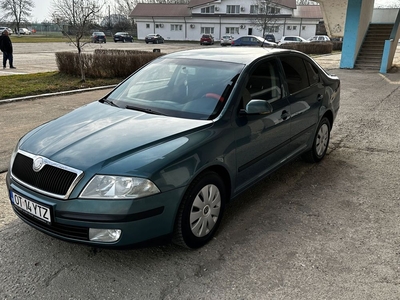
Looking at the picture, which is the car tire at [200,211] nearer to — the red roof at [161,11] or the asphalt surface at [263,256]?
the asphalt surface at [263,256]

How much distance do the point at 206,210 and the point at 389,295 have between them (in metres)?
1.49

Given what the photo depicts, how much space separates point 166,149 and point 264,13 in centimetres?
5667

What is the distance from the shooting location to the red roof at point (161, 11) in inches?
2434

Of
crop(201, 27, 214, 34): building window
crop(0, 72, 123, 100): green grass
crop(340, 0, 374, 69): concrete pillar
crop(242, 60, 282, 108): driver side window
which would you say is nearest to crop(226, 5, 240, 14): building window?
crop(201, 27, 214, 34): building window

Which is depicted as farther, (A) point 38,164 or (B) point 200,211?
(B) point 200,211

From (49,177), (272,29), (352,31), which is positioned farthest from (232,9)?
(49,177)

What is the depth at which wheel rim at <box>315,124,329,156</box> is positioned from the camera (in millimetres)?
5148

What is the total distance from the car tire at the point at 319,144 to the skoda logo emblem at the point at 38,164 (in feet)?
11.6

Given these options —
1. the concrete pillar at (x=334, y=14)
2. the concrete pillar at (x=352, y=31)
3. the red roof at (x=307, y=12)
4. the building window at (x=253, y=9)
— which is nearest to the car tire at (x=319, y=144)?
the concrete pillar at (x=352, y=31)

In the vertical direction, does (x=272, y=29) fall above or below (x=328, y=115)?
above

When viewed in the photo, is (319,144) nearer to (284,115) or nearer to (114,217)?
(284,115)

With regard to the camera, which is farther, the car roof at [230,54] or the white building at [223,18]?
the white building at [223,18]

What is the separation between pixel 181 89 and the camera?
3.80 meters

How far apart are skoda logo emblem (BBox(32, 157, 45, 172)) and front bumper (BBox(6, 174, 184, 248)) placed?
0.18 meters
